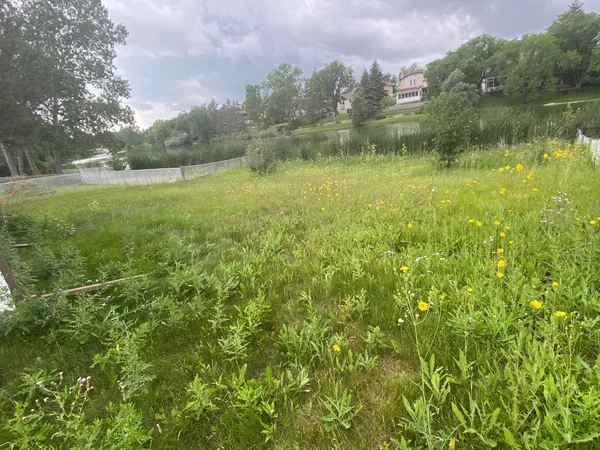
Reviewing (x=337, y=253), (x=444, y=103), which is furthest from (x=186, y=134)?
(x=337, y=253)

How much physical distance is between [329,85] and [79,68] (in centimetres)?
5797

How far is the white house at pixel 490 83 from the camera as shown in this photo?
168ft

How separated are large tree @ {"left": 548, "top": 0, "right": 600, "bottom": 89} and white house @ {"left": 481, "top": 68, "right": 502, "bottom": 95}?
29.6ft

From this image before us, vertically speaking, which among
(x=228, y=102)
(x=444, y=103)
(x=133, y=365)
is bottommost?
(x=133, y=365)

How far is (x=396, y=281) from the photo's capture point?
83.9 inches

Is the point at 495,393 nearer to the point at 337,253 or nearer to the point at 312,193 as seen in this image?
the point at 337,253

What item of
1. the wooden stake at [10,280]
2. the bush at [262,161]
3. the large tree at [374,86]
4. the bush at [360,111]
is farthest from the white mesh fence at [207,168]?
the large tree at [374,86]

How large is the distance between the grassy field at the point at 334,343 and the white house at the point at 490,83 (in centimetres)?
6384

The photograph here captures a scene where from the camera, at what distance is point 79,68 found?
22.5 m

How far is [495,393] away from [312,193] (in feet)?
16.3

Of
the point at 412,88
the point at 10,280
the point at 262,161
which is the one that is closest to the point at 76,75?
the point at 262,161

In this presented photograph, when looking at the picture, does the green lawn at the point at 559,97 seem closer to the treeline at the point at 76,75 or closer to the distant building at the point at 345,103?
the distant building at the point at 345,103

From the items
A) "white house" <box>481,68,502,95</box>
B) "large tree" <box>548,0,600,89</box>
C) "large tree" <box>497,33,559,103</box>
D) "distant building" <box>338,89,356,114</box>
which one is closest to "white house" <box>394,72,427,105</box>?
"distant building" <box>338,89,356,114</box>

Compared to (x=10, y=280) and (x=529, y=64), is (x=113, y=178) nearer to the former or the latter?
(x=10, y=280)
